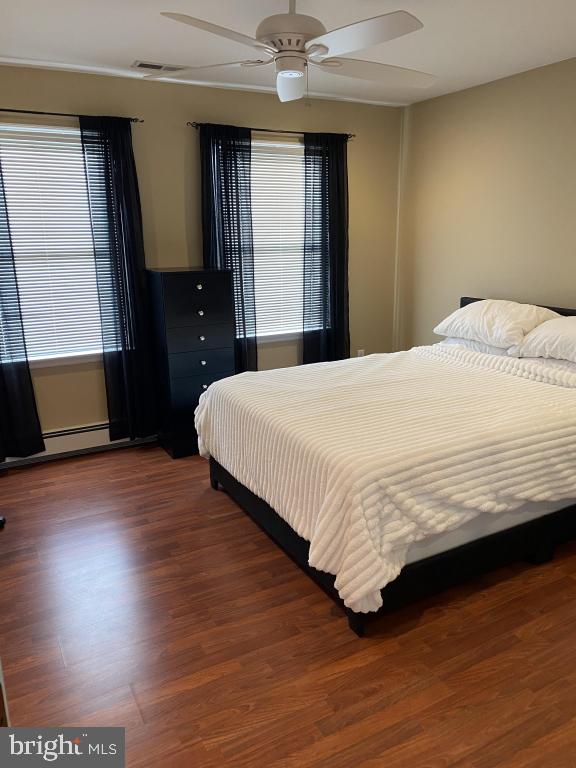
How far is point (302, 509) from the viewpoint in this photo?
2.36m

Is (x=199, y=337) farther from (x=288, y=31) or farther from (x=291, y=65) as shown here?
(x=288, y=31)

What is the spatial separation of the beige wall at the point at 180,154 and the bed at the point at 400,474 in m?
1.42

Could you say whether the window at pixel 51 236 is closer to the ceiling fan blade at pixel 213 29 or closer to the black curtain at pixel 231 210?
the black curtain at pixel 231 210

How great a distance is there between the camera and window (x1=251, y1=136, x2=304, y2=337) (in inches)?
169

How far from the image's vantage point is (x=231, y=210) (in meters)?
4.14

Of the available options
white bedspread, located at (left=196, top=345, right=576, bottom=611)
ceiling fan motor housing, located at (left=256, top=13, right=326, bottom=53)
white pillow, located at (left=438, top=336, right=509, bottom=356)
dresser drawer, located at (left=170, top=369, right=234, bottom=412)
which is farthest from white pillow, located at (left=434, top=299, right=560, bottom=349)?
ceiling fan motor housing, located at (left=256, top=13, right=326, bottom=53)

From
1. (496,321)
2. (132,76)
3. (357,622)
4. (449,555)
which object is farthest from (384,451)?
(132,76)

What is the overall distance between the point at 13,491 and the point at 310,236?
288 centimetres

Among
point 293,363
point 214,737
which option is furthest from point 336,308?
point 214,737

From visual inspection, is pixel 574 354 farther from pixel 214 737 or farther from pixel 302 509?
pixel 214 737

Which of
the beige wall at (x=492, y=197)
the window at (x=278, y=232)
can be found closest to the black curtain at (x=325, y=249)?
the window at (x=278, y=232)

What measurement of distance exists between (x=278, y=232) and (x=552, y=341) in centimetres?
223

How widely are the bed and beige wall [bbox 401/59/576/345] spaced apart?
1.07m

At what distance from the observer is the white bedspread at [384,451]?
6.80 ft
